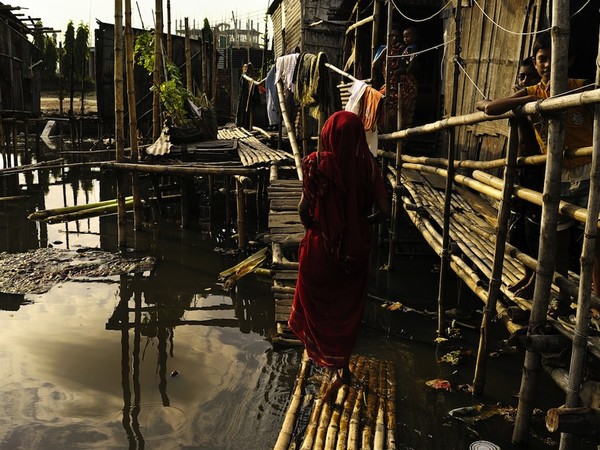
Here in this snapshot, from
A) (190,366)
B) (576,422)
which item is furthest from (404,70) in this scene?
(576,422)

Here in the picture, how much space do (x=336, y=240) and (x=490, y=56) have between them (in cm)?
458

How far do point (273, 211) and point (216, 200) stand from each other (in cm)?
656

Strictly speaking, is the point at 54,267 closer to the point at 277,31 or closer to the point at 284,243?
the point at 284,243

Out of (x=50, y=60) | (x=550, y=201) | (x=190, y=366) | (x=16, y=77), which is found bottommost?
(x=190, y=366)

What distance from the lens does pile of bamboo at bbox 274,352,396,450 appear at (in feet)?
12.1

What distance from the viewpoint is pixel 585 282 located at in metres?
2.93

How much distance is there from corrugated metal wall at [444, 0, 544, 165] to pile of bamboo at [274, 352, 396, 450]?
365 cm

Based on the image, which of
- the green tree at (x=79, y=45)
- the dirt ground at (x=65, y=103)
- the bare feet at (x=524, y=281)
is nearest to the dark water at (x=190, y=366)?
the bare feet at (x=524, y=281)

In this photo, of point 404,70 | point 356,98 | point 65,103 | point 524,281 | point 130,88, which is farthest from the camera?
point 65,103

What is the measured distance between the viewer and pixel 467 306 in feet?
21.8

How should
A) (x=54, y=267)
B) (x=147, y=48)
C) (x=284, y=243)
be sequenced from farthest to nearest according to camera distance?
(x=147, y=48), (x=54, y=267), (x=284, y=243)

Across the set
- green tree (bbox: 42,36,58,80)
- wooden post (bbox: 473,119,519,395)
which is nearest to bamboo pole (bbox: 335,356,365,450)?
wooden post (bbox: 473,119,519,395)

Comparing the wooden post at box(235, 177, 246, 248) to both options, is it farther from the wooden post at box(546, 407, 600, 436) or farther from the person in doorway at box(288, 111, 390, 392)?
the wooden post at box(546, 407, 600, 436)

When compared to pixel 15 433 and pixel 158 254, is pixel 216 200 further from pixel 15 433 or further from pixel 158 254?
pixel 15 433
